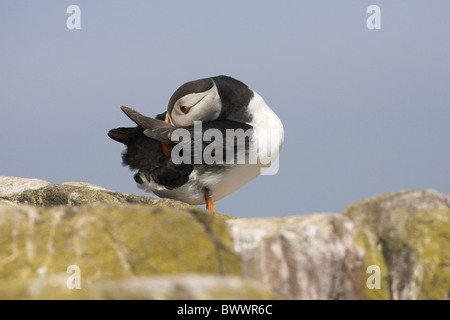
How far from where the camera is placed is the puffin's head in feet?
27.3

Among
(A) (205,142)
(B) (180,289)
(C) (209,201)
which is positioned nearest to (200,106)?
(A) (205,142)

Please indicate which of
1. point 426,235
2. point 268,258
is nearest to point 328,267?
point 268,258

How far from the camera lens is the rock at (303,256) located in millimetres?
4055

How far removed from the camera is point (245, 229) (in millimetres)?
4203

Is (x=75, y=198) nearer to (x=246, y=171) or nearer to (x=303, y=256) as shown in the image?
(x=246, y=171)

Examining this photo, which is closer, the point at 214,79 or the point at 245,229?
the point at 245,229

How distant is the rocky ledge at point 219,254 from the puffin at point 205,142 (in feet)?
11.4

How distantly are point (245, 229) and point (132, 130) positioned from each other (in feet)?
16.4

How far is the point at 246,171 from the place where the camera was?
836cm

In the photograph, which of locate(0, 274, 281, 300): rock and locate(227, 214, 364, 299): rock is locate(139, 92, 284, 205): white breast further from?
locate(0, 274, 281, 300): rock

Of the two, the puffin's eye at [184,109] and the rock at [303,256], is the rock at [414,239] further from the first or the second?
the puffin's eye at [184,109]

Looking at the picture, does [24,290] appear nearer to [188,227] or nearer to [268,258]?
[188,227]
